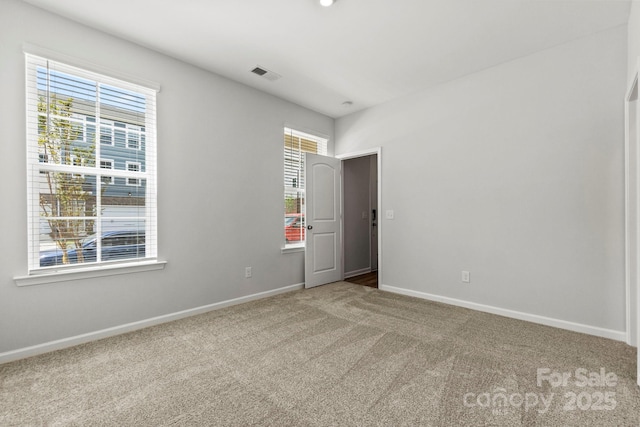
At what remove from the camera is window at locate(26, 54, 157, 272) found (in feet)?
7.78

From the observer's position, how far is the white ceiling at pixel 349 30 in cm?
233

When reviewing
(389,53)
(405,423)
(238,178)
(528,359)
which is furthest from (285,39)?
(528,359)

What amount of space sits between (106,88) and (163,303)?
6.99 feet

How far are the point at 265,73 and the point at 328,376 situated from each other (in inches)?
124

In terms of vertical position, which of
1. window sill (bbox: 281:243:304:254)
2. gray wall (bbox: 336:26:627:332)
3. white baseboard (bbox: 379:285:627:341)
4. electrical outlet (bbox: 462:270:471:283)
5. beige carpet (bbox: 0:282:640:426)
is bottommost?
beige carpet (bbox: 0:282:640:426)

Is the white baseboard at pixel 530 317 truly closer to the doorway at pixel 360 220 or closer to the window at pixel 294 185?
the doorway at pixel 360 220

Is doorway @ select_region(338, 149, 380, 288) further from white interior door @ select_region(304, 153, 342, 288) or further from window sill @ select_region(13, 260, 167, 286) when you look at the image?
window sill @ select_region(13, 260, 167, 286)

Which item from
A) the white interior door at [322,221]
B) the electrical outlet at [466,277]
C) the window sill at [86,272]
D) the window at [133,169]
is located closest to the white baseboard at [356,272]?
the white interior door at [322,221]

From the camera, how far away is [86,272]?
8.37 ft

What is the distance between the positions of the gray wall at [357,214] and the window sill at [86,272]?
3022 mm

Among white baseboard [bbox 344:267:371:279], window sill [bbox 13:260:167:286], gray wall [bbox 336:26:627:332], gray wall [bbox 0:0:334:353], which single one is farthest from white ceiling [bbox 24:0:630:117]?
white baseboard [bbox 344:267:371:279]

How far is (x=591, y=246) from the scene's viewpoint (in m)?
2.69

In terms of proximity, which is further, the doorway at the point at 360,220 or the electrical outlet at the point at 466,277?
the doorway at the point at 360,220

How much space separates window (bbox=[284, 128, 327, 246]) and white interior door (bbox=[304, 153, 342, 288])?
0.57ft
